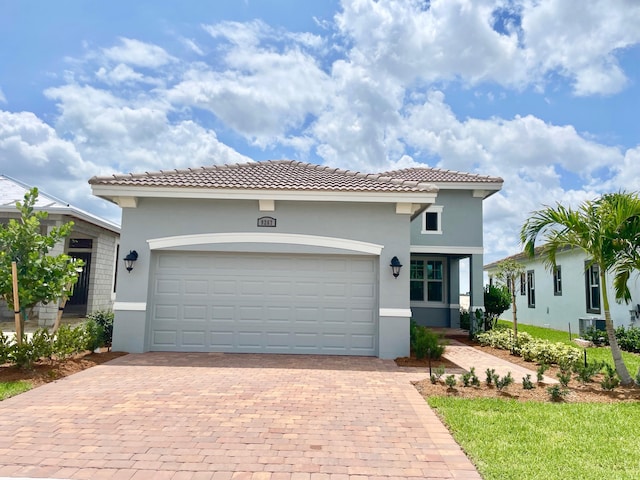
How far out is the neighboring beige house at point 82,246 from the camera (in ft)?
47.0

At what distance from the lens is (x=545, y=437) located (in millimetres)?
5027

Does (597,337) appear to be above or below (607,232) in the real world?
below

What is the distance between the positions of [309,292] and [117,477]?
22.1ft

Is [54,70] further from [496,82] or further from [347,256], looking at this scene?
[496,82]

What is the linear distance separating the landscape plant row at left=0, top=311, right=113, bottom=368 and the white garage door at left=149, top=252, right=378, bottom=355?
119 centimetres

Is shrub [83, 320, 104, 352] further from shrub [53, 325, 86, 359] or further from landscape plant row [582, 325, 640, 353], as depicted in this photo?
landscape plant row [582, 325, 640, 353]

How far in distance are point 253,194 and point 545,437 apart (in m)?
7.30

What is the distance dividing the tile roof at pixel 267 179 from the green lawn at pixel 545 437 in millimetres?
5233

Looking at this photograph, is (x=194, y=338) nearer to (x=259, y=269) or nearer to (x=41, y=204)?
(x=259, y=269)

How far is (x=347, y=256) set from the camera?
34.2 feet

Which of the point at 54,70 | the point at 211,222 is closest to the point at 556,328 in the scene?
the point at 211,222

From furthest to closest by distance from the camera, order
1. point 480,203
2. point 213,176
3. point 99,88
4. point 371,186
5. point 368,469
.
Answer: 1. point 480,203
2. point 99,88
3. point 213,176
4. point 371,186
5. point 368,469

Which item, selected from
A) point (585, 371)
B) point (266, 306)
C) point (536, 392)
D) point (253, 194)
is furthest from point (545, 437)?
point (253, 194)

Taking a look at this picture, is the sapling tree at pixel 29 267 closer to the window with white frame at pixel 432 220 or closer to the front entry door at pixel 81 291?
the front entry door at pixel 81 291
